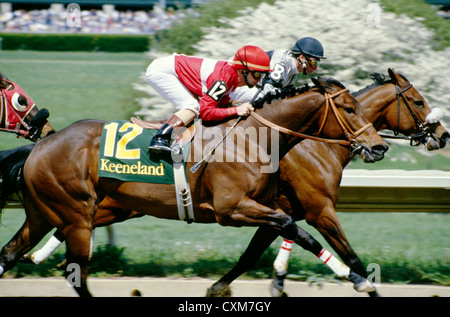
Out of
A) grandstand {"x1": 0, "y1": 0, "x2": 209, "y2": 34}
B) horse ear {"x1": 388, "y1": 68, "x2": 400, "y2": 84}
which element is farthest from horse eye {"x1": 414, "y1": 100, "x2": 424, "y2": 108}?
grandstand {"x1": 0, "y1": 0, "x2": 209, "y2": 34}

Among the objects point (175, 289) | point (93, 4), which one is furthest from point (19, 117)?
point (93, 4)

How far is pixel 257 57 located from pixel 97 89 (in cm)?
1357

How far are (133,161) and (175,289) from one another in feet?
4.15

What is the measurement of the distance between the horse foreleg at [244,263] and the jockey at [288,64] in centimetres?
128

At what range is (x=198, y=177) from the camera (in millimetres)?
4707

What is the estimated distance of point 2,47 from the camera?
23422 mm

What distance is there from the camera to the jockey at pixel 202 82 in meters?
4.62

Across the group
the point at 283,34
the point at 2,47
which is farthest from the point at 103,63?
the point at 283,34

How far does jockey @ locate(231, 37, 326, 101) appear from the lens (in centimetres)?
550

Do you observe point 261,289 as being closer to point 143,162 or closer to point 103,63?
point 143,162

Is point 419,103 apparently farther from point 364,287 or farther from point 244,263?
point 244,263

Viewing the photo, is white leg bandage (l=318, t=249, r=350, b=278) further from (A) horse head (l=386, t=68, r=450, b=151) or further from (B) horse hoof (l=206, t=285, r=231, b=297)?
(A) horse head (l=386, t=68, r=450, b=151)

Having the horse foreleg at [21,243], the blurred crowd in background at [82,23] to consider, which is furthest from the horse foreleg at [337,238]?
the blurred crowd in background at [82,23]
